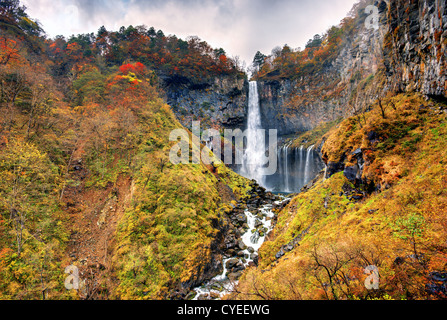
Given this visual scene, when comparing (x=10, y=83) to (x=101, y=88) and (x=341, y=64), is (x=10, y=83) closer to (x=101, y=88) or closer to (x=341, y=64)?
(x=101, y=88)

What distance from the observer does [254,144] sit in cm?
4544

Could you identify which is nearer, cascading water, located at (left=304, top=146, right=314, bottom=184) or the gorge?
the gorge

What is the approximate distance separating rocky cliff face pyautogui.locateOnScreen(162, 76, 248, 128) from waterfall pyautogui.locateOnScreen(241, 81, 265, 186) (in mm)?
2120

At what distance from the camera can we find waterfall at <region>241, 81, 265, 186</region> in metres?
43.1

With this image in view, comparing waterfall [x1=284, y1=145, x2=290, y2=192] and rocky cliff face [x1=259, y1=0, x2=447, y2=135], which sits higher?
rocky cliff face [x1=259, y1=0, x2=447, y2=135]

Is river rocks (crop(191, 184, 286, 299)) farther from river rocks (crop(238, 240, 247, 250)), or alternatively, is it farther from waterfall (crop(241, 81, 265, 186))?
waterfall (crop(241, 81, 265, 186))

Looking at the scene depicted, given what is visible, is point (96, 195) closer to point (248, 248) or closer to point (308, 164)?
point (248, 248)

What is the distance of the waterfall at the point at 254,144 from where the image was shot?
43094 mm

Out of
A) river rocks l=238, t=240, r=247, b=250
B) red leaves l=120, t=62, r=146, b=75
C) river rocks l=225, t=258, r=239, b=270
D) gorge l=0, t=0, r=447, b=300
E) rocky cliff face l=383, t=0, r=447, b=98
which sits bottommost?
river rocks l=225, t=258, r=239, b=270

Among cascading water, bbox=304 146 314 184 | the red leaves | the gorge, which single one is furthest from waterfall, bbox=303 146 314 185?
the red leaves

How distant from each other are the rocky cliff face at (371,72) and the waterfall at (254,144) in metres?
2.24

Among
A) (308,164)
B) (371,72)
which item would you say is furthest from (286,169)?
(371,72)

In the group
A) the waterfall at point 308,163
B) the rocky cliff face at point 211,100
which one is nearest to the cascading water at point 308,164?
the waterfall at point 308,163
